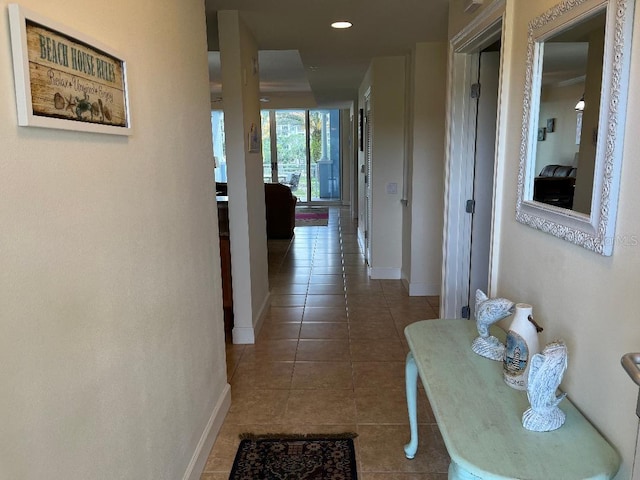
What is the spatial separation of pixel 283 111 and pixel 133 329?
34.6 ft

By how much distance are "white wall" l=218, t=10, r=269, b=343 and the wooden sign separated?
1.87 m

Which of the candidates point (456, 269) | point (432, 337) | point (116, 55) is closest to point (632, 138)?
point (432, 337)

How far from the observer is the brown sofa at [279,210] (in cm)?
741

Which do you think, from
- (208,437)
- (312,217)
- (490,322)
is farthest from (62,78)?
(312,217)

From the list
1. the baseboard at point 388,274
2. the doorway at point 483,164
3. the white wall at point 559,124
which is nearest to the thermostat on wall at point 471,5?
the doorway at point 483,164

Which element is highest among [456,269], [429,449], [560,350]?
[560,350]

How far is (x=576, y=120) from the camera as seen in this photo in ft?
4.76

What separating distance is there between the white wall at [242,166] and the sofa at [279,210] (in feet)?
11.7

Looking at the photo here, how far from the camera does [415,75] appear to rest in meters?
4.26

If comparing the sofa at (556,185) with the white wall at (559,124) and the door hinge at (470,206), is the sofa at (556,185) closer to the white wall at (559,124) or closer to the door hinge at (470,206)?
the white wall at (559,124)

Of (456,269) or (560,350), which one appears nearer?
(560,350)

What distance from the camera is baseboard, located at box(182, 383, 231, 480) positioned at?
199 cm

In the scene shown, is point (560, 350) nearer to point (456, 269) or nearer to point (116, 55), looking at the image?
point (116, 55)

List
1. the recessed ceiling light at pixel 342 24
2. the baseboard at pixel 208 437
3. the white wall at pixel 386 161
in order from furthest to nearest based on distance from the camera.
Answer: the white wall at pixel 386 161
the recessed ceiling light at pixel 342 24
the baseboard at pixel 208 437
